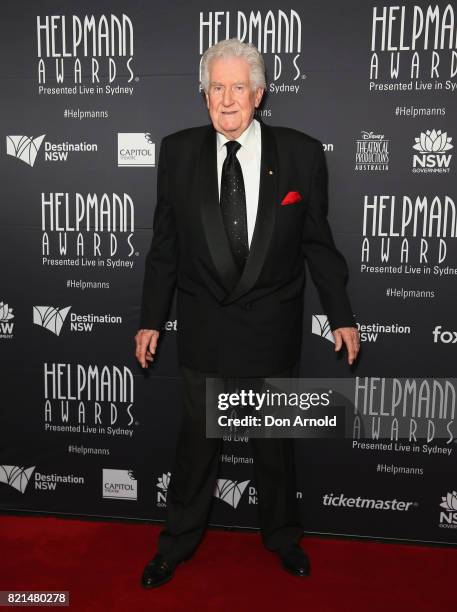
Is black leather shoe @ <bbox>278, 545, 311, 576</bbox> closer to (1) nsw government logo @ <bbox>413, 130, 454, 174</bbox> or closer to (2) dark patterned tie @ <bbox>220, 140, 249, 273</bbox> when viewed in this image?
(2) dark patterned tie @ <bbox>220, 140, 249, 273</bbox>

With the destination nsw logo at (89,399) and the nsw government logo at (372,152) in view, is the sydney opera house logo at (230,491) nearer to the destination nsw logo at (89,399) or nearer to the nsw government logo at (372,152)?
the destination nsw logo at (89,399)

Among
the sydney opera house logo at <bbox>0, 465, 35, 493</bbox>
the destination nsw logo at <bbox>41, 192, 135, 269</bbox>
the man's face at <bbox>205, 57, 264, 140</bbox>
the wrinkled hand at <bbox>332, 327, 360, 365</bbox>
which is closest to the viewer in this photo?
the man's face at <bbox>205, 57, 264, 140</bbox>

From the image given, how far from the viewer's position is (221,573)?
7.97 feet

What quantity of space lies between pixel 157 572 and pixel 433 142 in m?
1.93

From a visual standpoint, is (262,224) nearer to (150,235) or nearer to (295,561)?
(150,235)

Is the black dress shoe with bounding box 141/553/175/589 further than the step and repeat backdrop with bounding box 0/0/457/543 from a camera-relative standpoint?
No

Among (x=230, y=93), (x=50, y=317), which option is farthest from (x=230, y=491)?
(x=230, y=93)

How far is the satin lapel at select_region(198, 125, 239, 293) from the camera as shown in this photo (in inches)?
85.9

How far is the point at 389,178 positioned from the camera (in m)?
2.55

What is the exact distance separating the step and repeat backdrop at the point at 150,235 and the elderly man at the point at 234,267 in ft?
1.01

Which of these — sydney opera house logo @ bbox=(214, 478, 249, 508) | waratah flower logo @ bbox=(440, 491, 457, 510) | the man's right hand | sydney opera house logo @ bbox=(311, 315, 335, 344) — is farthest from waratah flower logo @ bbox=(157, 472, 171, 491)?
waratah flower logo @ bbox=(440, 491, 457, 510)

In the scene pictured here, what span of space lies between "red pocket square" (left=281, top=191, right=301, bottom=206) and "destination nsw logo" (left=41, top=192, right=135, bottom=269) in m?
0.75

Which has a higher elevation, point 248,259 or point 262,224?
point 262,224

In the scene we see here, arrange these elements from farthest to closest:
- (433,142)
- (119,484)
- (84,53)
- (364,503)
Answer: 1. (119,484)
2. (364,503)
3. (84,53)
4. (433,142)
